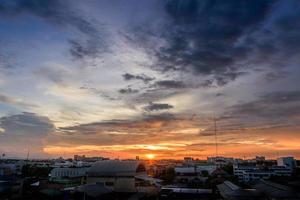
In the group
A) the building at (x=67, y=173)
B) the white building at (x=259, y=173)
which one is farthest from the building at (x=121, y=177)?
the white building at (x=259, y=173)

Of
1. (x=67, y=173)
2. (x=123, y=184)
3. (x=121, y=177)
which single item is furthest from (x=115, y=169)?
(x=67, y=173)

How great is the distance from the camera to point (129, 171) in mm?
42156

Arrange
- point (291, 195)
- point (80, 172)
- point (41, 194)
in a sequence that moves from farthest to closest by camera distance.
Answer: point (80, 172), point (41, 194), point (291, 195)

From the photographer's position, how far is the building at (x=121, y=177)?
4078 centimetres

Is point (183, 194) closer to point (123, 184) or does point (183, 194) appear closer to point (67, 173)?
point (123, 184)

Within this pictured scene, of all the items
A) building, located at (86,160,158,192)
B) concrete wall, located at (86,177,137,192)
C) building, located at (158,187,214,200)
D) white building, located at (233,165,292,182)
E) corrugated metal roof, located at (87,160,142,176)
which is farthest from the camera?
white building, located at (233,165,292,182)

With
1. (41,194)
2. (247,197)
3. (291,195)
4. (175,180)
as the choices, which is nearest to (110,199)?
(41,194)

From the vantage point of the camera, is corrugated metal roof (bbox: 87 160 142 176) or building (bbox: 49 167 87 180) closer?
corrugated metal roof (bbox: 87 160 142 176)

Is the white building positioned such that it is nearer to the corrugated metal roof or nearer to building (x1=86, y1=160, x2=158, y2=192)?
building (x1=86, y1=160, x2=158, y2=192)

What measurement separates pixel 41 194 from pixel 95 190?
531 cm

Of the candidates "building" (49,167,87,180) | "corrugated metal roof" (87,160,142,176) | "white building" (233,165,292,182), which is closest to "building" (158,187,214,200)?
"corrugated metal roof" (87,160,142,176)

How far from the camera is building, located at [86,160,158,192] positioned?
40.8 m

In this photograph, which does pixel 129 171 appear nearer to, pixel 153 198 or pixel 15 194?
pixel 153 198

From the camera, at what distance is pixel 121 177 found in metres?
41.5
